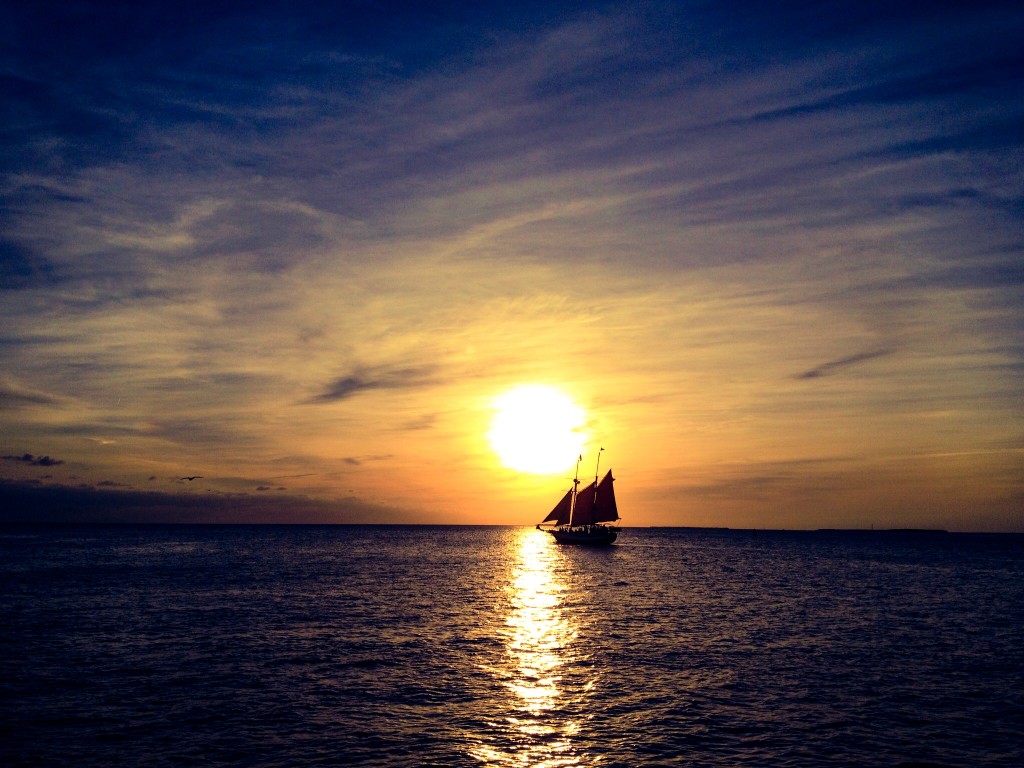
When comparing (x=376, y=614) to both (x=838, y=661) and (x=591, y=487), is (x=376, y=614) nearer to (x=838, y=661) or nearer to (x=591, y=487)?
(x=838, y=661)

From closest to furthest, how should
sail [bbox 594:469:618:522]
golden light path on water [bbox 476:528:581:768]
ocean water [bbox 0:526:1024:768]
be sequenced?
golden light path on water [bbox 476:528:581:768], ocean water [bbox 0:526:1024:768], sail [bbox 594:469:618:522]

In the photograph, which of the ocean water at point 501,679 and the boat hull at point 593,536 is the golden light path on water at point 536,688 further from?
the boat hull at point 593,536

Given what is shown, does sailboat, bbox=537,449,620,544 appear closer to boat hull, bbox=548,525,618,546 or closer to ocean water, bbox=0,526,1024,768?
boat hull, bbox=548,525,618,546

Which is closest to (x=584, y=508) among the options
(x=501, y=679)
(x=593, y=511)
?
(x=593, y=511)

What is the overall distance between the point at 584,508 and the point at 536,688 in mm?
156354

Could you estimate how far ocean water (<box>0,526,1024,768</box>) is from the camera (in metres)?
28.3

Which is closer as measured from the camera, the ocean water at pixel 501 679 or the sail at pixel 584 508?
the ocean water at pixel 501 679

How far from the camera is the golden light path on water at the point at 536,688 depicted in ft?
89.8

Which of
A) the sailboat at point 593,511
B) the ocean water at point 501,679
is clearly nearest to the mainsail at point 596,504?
the sailboat at point 593,511

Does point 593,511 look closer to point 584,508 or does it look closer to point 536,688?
point 584,508

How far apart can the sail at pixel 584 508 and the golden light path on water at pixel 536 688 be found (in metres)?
113

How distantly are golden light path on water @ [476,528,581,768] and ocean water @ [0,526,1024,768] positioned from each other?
15 centimetres

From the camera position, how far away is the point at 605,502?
604 feet

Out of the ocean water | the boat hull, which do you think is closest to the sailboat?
the boat hull
